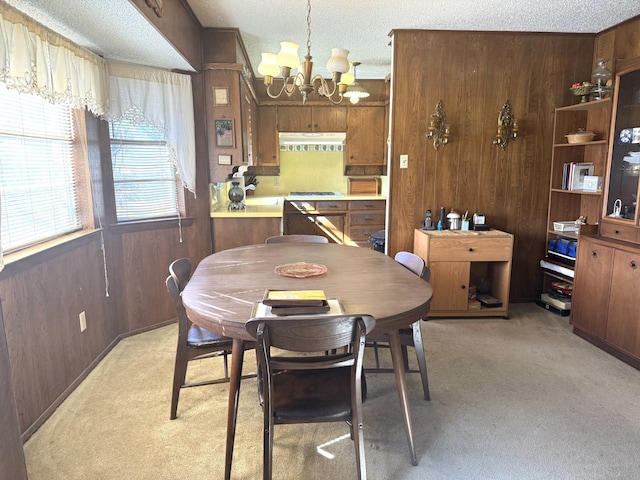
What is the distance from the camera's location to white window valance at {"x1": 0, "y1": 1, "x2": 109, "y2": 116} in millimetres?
1811

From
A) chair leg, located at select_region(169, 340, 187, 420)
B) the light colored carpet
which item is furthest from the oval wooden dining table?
chair leg, located at select_region(169, 340, 187, 420)

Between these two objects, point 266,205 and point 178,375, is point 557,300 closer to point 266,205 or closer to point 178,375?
point 266,205

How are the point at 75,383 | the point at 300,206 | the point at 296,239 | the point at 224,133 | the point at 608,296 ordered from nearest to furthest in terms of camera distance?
1. the point at 75,383
2. the point at 608,296
3. the point at 296,239
4. the point at 224,133
5. the point at 300,206

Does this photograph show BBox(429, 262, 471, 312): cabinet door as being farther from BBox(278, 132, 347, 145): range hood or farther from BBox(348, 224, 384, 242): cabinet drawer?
BBox(278, 132, 347, 145): range hood

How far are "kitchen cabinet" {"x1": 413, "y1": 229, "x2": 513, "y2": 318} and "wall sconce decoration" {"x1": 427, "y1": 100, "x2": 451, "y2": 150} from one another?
31.9 inches

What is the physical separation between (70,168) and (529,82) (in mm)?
3700

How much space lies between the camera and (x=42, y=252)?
2.20 metres

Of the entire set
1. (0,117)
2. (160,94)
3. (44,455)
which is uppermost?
(160,94)

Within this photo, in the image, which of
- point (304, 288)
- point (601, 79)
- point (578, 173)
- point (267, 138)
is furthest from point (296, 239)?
point (267, 138)

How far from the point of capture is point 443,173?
378 cm

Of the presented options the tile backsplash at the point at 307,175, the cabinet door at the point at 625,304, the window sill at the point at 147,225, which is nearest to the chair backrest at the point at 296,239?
the window sill at the point at 147,225

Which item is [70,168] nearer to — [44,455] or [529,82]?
[44,455]

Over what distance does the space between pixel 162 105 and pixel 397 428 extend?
277 cm

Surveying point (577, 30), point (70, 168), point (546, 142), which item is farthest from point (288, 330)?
point (577, 30)
